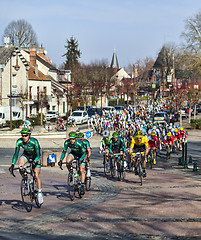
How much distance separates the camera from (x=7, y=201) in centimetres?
1142

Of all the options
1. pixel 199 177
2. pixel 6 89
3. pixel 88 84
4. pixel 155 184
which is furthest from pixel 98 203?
pixel 88 84

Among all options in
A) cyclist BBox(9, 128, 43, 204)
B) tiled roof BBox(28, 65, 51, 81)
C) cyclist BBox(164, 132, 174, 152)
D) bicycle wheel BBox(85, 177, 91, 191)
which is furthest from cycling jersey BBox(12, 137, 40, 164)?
tiled roof BBox(28, 65, 51, 81)

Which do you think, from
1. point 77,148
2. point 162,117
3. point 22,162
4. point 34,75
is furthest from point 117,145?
point 34,75

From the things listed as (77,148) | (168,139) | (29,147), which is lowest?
(168,139)

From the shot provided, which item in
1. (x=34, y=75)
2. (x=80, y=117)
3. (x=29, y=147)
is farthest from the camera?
(x=34, y=75)

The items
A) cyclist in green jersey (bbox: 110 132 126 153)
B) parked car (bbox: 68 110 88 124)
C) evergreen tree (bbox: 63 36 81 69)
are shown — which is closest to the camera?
cyclist in green jersey (bbox: 110 132 126 153)

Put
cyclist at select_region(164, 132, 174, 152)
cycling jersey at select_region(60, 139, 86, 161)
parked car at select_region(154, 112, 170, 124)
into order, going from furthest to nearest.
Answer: parked car at select_region(154, 112, 170, 124), cyclist at select_region(164, 132, 174, 152), cycling jersey at select_region(60, 139, 86, 161)

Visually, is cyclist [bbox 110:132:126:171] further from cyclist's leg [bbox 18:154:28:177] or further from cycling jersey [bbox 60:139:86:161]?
cyclist's leg [bbox 18:154:28:177]

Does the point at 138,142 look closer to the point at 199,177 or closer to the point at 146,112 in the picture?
the point at 199,177

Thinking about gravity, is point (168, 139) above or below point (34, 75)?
below

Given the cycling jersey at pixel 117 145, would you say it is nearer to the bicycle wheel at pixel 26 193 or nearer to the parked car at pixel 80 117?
the bicycle wheel at pixel 26 193

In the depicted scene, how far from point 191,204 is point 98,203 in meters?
2.25

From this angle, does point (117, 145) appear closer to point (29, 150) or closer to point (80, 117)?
point (29, 150)

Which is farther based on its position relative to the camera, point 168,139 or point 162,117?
point 162,117
